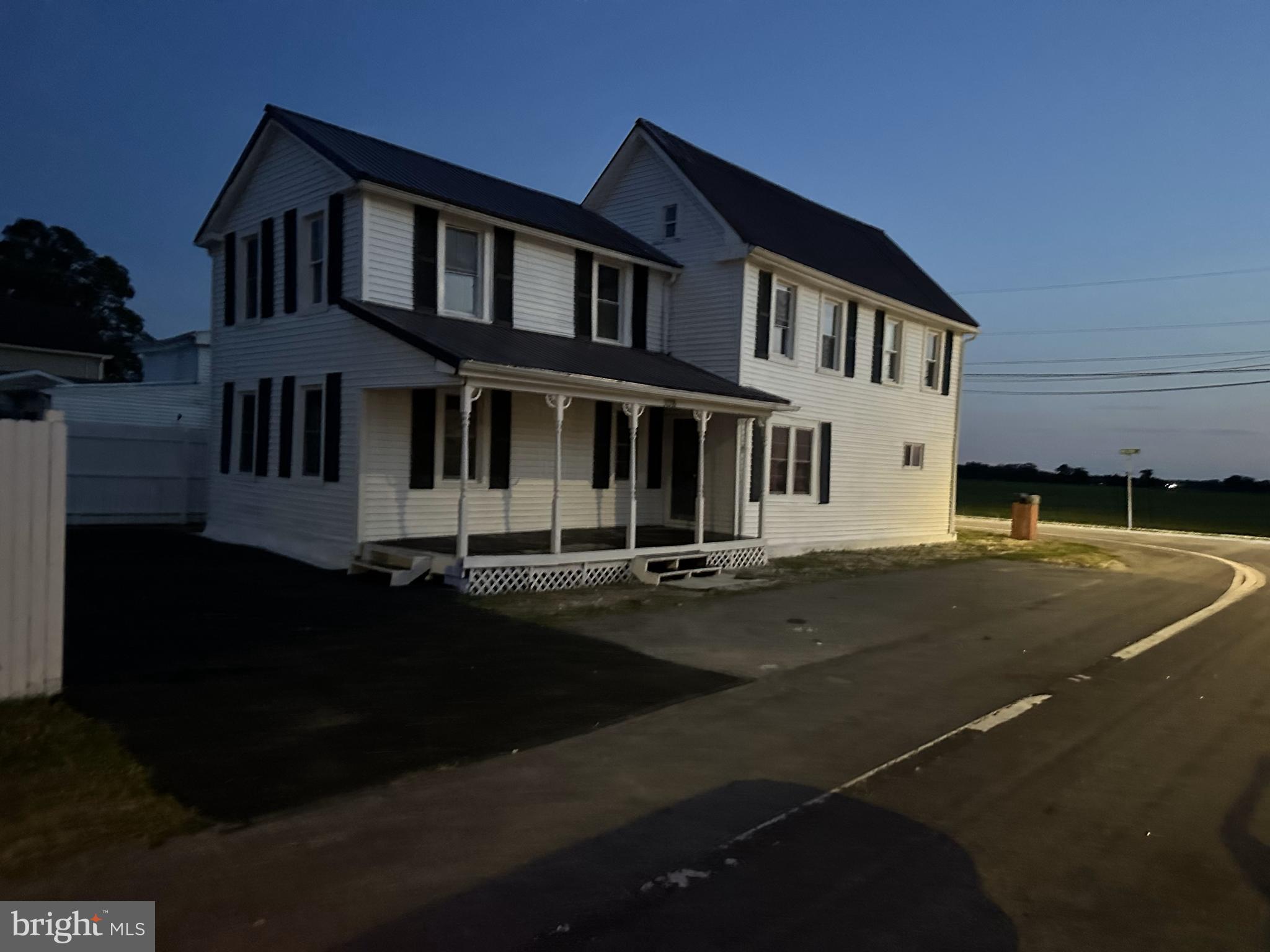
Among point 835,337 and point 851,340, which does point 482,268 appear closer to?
point 835,337

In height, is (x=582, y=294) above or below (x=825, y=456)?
above

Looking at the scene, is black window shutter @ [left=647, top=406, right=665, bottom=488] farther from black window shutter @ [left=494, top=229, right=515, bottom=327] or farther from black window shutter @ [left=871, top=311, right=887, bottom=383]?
black window shutter @ [left=871, top=311, right=887, bottom=383]

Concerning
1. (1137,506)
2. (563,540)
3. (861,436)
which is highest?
(861,436)

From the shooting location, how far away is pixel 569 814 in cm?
500

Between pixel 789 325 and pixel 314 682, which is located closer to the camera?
pixel 314 682

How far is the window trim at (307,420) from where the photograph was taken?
14141 millimetres

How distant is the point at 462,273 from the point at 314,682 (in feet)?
28.4

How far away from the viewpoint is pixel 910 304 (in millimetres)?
21328

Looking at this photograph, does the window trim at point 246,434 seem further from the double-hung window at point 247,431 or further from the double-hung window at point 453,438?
the double-hung window at point 453,438

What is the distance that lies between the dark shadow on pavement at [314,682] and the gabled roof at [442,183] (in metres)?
6.23

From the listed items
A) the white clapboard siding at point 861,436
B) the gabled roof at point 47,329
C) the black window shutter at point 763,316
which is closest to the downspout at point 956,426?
the white clapboard siding at point 861,436

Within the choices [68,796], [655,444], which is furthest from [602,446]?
[68,796]

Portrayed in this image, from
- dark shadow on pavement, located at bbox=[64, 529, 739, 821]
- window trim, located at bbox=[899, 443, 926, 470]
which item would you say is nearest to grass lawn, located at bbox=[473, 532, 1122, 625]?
dark shadow on pavement, located at bbox=[64, 529, 739, 821]

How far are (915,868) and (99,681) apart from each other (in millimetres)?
6274
